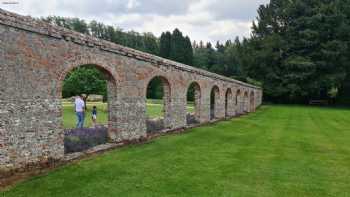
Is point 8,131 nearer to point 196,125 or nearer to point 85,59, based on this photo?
point 85,59

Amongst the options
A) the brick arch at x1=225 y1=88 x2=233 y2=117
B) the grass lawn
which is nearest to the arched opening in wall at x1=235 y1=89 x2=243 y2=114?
the brick arch at x1=225 y1=88 x2=233 y2=117

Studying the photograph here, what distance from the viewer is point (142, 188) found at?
5.62m

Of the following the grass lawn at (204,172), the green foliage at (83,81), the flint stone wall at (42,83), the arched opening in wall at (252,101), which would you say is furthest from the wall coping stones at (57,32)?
the arched opening in wall at (252,101)

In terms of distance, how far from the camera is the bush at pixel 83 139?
8.37 m

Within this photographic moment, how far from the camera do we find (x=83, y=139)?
910cm

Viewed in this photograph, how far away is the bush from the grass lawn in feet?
2.92

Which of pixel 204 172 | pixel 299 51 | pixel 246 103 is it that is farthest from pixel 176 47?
pixel 204 172

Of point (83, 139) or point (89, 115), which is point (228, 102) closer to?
point (89, 115)

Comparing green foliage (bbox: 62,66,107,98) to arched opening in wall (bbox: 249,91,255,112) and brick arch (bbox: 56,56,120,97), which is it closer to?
arched opening in wall (bbox: 249,91,255,112)

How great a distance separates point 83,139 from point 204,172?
415 centimetres

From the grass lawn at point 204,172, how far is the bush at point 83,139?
890 millimetres

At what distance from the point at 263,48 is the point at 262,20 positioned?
521 centimetres

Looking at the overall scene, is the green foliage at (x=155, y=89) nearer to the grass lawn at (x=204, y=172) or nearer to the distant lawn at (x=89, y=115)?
the distant lawn at (x=89, y=115)

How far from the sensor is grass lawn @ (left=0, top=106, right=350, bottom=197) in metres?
→ 5.53
